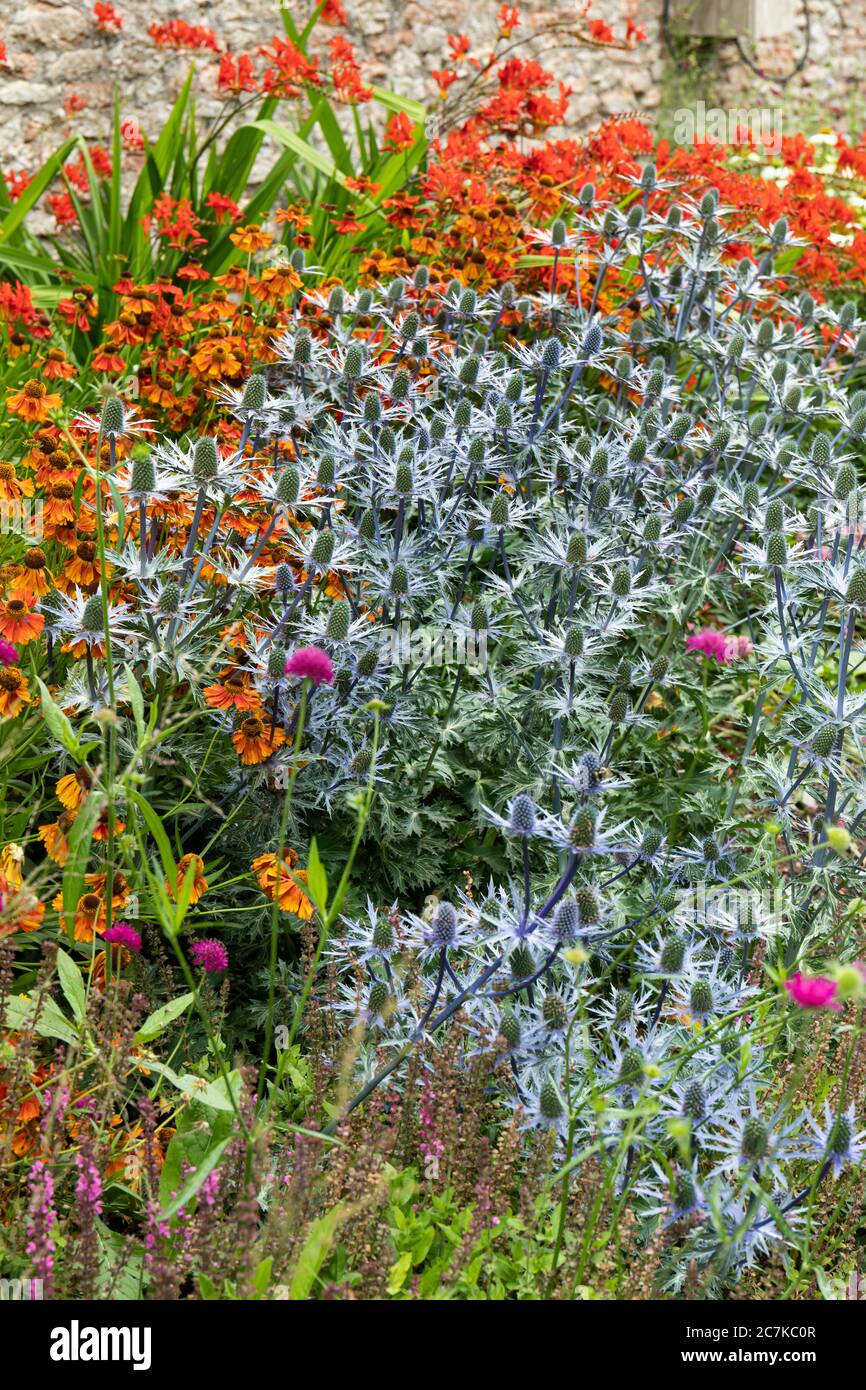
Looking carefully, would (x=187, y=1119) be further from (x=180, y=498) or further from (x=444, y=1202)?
(x=180, y=498)

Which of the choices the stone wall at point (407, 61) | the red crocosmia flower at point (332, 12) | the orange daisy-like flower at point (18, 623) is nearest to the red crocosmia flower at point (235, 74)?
the red crocosmia flower at point (332, 12)

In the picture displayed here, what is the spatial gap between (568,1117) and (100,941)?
36.9 inches

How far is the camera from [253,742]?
2.52 meters

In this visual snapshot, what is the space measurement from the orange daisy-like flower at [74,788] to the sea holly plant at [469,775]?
73mm

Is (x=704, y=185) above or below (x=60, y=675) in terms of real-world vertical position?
above

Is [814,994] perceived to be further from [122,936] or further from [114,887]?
[114,887]

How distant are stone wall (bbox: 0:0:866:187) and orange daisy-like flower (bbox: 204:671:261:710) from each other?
14.2ft

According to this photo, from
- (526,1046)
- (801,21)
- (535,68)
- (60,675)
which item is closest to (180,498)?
(60,675)

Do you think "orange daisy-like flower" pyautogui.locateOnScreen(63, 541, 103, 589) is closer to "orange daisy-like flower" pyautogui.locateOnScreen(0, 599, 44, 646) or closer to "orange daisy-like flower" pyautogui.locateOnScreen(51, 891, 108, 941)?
"orange daisy-like flower" pyautogui.locateOnScreen(0, 599, 44, 646)

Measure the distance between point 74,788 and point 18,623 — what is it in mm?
346

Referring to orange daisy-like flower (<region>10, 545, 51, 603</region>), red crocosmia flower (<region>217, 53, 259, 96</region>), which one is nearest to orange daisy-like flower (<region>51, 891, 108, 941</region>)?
orange daisy-like flower (<region>10, 545, 51, 603</region>)

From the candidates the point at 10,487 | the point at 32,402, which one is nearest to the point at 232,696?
the point at 10,487

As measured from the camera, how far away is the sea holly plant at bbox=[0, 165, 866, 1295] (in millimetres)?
2064

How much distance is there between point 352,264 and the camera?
4.83 metres
